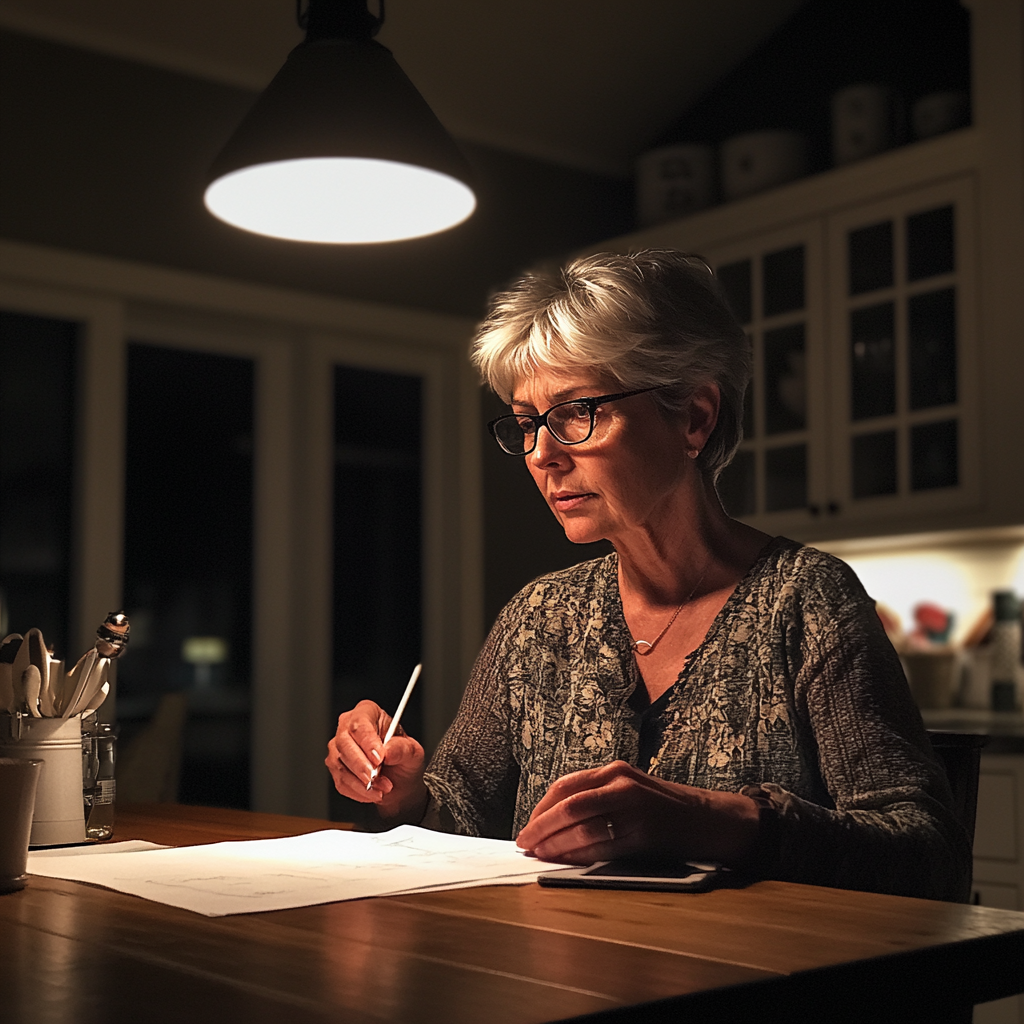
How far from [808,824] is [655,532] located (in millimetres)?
583

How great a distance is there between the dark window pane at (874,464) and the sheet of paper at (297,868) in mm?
2531

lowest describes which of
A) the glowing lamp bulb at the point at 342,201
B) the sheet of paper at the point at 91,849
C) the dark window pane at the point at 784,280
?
the sheet of paper at the point at 91,849

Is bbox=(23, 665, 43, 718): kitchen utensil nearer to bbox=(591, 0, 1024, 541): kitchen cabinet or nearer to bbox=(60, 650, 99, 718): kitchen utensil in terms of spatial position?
bbox=(60, 650, 99, 718): kitchen utensil

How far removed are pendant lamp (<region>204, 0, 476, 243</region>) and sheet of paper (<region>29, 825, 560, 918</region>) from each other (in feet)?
2.71

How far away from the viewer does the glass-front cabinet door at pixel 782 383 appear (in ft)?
12.5

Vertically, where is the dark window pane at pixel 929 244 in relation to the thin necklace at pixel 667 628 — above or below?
above

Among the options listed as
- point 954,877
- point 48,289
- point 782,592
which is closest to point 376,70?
point 782,592

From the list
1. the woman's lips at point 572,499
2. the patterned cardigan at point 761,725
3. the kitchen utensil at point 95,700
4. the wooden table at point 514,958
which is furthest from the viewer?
the woman's lips at point 572,499

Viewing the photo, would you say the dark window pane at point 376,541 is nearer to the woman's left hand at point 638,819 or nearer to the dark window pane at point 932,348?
the dark window pane at point 932,348

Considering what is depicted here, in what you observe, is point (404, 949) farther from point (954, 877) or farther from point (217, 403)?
point (217, 403)

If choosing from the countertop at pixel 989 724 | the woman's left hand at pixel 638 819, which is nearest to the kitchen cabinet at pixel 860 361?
the countertop at pixel 989 724

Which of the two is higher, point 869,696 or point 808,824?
point 869,696

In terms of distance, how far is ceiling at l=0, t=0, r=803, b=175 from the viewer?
3.76 meters

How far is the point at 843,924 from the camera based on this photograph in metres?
0.94
